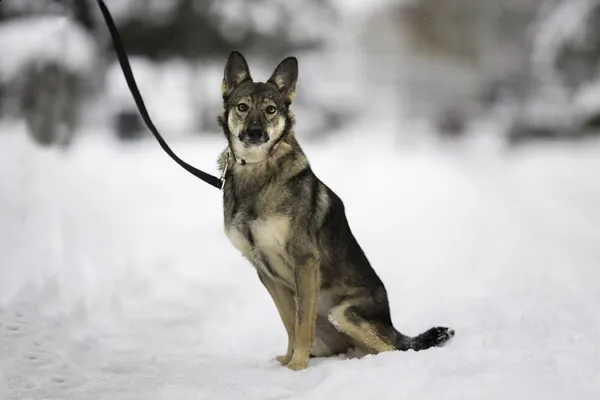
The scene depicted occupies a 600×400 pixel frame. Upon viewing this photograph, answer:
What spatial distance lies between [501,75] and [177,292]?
5815 centimetres

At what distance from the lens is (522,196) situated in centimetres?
1661

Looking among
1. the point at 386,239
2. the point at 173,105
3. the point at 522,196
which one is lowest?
the point at 386,239

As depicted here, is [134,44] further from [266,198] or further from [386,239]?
[266,198]

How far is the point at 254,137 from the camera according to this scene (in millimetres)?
4375

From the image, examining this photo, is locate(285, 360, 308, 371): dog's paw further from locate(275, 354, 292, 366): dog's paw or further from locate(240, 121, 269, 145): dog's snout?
locate(240, 121, 269, 145): dog's snout

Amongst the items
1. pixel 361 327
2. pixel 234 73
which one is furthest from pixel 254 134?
pixel 361 327

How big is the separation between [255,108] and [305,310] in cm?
131

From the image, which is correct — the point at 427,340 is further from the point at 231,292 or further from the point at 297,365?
the point at 231,292

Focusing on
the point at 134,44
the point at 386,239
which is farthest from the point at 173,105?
the point at 386,239

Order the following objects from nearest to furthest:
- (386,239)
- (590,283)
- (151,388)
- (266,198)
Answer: (151,388), (266,198), (590,283), (386,239)

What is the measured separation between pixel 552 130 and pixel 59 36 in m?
27.5

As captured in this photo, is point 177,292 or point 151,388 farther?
point 177,292

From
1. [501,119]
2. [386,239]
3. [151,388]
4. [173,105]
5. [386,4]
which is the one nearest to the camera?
[151,388]

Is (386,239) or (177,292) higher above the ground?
(386,239)
